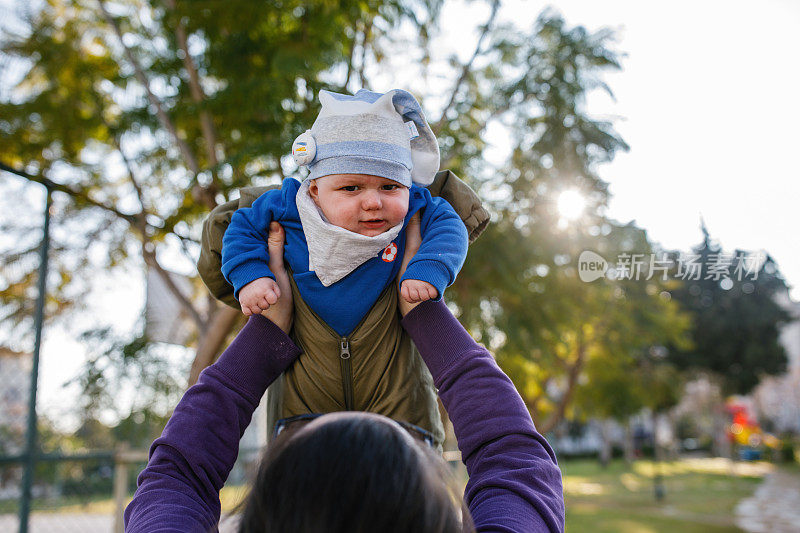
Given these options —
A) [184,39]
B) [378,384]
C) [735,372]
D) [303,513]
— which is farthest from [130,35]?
[735,372]

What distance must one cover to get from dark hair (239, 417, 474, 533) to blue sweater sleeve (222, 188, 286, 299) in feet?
1.68

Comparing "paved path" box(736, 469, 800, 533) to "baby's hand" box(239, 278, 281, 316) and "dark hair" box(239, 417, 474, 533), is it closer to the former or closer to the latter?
"baby's hand" box(239, 278, 281, 316)

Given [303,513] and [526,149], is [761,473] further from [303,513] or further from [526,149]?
[303,513]

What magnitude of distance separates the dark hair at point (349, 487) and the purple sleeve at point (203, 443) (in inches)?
7.1

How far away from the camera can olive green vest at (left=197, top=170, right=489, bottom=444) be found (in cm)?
121

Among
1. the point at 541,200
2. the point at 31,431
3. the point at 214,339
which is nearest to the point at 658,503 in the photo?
the point at 541,200

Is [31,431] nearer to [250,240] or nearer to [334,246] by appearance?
[250,240]

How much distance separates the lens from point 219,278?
1.33 metres

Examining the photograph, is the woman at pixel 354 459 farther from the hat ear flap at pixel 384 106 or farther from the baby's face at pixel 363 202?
the hat ear flap at pixel 384 106

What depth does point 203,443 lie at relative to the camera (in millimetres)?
920

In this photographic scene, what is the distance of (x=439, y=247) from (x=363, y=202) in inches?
7.3

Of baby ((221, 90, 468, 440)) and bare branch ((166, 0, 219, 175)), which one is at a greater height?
bare branch ((166, 0, 219, 175))

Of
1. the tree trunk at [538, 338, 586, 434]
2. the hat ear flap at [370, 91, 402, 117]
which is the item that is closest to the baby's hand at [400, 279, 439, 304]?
the hat ear flap at [370, 91, 402, 117]

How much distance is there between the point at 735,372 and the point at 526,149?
21.0m
